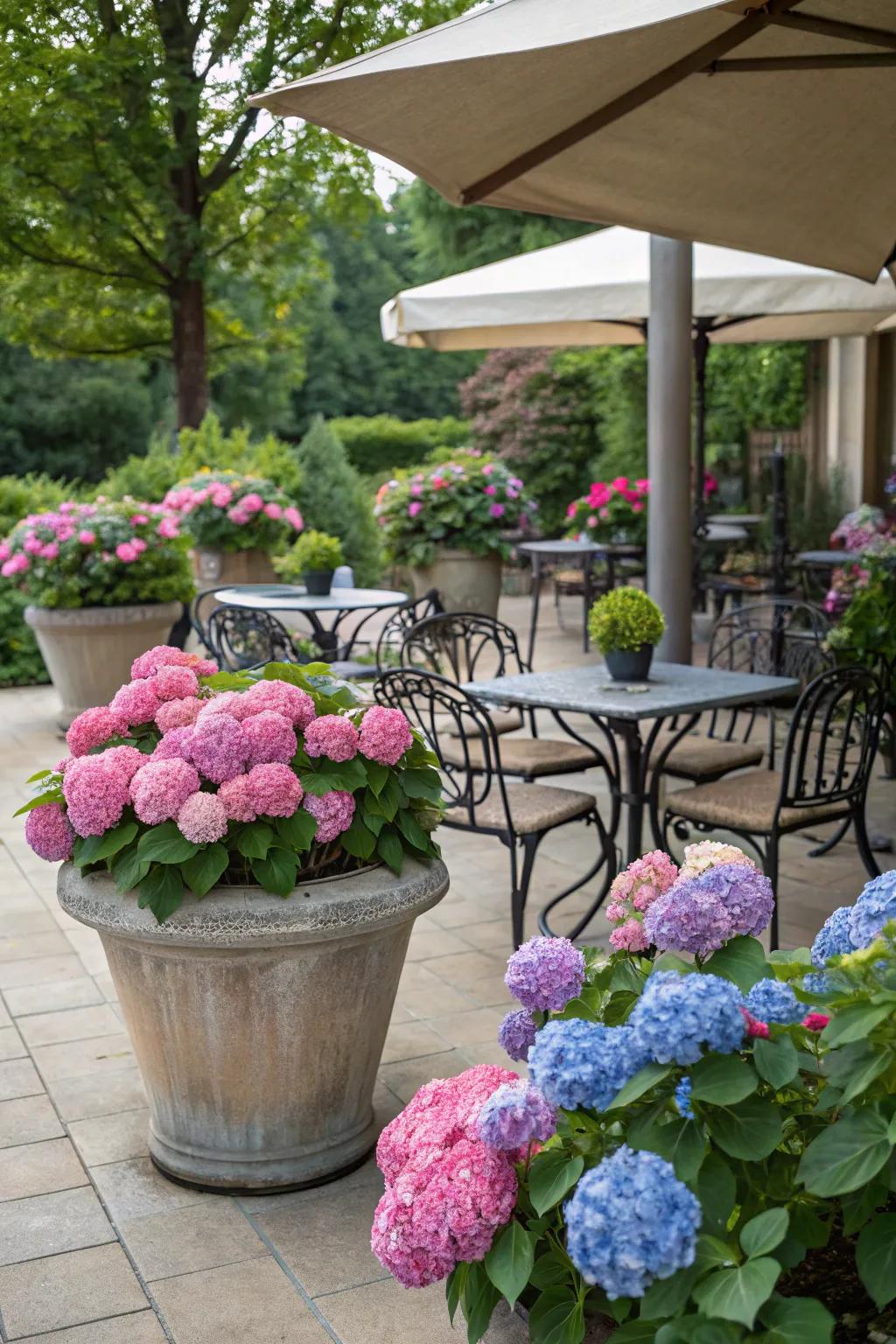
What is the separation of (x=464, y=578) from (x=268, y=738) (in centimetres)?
652

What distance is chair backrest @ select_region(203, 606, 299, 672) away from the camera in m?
6.25

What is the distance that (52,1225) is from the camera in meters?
2.67

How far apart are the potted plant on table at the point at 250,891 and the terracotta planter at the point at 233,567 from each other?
6518 millimetres

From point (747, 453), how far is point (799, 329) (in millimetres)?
5876

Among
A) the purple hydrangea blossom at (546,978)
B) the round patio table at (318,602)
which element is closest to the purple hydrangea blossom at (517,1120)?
Result: the purple hydrangea blossom at (546,978)

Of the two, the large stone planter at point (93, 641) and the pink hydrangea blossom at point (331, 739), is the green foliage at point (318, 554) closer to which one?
the large stone planter at point (93, 641)

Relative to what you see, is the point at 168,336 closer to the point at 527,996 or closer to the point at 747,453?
the point at 747,453

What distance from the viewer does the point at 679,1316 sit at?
1199 mm

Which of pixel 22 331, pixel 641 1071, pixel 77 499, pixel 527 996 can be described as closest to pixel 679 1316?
pixel 641 1071

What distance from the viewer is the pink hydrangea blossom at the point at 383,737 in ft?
8.91

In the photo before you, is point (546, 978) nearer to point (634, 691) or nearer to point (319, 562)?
point (634, 691)

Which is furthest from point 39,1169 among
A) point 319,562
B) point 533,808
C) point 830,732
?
point 319,562

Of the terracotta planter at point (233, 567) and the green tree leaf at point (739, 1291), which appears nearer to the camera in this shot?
the green tree leaf at point (739, 1291)

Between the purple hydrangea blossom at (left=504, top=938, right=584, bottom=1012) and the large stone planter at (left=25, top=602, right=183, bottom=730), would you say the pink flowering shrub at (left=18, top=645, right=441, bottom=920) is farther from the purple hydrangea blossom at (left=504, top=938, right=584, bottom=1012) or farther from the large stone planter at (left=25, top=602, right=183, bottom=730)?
the large stone planter at (left=25, top=602, right=183, bottom=730)
